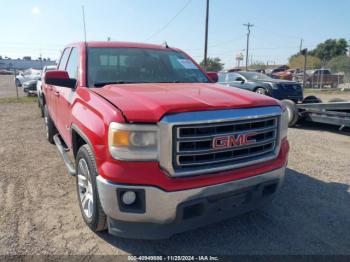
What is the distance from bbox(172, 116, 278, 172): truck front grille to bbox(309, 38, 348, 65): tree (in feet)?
241

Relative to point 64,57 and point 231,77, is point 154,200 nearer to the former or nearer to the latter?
point 64,57

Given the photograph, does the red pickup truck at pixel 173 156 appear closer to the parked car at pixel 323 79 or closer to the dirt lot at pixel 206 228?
the dirt lot at pixel 206 228

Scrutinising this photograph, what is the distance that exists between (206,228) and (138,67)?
6.66 ft

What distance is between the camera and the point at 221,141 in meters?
2.58

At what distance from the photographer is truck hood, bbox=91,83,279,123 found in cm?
245

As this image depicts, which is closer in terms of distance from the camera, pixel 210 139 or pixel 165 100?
pixel 210 139

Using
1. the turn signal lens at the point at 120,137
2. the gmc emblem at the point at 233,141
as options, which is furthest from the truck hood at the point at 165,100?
the gmc emblem at the point at 233,141

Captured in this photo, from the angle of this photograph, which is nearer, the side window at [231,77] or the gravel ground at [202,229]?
the gravel ground at [202,229]

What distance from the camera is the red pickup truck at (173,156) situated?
2418mm

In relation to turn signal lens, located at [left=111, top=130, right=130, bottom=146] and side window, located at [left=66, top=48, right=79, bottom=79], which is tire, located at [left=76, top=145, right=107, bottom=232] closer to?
turn signal lens, located at [left=111, top=130, right=130, bottom=146]

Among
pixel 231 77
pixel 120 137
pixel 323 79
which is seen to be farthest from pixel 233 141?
pixel 323 79

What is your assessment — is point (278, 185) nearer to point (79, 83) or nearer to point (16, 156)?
point (79, 83)

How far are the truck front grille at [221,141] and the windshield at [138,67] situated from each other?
1469mm

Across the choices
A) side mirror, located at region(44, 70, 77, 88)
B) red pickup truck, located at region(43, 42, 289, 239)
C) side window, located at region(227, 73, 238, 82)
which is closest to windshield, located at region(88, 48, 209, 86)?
side mirror, located at region(44, 70, 77, 88)
